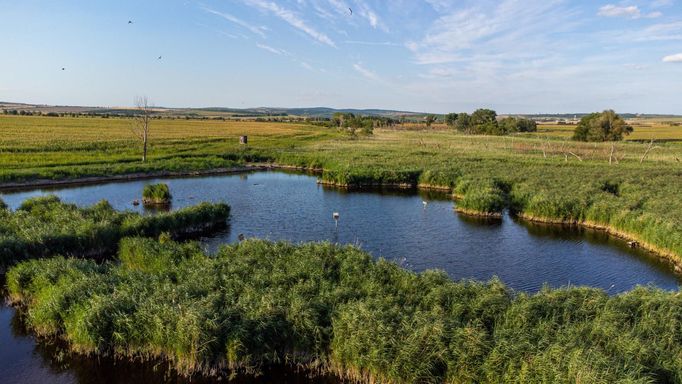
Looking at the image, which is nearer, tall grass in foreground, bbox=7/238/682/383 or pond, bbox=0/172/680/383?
tall grass in foreground, bbox=7/238/682/383

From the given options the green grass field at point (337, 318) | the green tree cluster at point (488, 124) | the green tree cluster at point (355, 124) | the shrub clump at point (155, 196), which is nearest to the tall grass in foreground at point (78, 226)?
the green grass field at point (337, 318)

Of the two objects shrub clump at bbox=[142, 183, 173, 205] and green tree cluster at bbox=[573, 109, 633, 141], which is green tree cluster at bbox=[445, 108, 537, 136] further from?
shrub clump at bbox=[142, 183, 173, 205]

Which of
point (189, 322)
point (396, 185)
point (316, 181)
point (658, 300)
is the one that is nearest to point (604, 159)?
point (396, 185)

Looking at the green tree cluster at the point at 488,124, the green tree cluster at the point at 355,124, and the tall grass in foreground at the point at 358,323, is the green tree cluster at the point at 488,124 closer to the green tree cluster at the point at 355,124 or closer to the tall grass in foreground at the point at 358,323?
the green tree cluster at the point at 355,124

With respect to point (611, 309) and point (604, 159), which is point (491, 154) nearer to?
point (604, 159)

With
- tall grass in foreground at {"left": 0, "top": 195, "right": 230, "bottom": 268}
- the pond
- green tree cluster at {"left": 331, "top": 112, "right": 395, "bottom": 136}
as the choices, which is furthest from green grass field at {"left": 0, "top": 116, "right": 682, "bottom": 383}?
green tree cluster at {"left": 331, "top": 112, "right": 395, "bottom": 136}

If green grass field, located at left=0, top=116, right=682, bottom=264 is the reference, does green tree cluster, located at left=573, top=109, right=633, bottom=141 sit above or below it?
above

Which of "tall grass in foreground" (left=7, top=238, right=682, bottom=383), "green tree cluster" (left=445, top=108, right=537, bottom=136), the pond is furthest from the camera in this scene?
"green tree cluster" (left=445, top=108, right=537, bottom=136)
